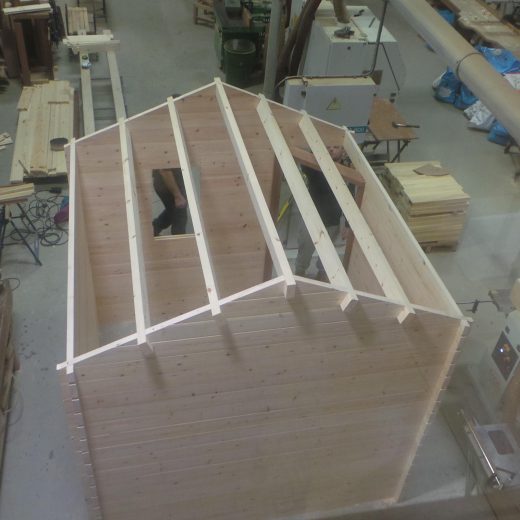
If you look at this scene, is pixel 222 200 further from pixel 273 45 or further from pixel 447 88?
pixel 447 88

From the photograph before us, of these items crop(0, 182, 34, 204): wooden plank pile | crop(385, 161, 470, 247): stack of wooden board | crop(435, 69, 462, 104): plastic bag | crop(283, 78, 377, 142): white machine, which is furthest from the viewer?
crop(435, 69, 462, 104): plastic bag

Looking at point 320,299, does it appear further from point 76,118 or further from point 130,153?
point 76,118

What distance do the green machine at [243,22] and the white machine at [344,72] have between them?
5.90 ft

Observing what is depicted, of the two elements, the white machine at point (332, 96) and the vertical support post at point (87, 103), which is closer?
the white machine at point (332, 96)

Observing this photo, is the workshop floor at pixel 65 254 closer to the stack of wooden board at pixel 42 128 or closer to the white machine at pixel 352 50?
the stack of wooden board at pixel 42 128

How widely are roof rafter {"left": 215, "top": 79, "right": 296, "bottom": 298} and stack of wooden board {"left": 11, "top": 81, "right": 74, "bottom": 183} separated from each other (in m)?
3.43

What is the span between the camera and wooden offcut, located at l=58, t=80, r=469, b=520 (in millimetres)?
2797

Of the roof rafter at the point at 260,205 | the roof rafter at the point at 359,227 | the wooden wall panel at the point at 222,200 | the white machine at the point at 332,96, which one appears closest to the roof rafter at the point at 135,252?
the wooden wall panel at the point at 222,200

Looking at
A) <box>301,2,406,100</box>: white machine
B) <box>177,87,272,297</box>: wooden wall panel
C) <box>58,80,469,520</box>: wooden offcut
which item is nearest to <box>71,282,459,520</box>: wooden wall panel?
<box>58,80,469,520</box>: wooden offcut

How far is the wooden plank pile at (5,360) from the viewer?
438cm

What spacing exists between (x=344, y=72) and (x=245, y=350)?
4.83 meters

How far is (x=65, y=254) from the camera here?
6.08 meters

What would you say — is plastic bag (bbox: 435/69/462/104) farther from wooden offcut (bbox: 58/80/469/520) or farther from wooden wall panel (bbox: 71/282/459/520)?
wooden wall panel (bbox: 71/282/459/520)

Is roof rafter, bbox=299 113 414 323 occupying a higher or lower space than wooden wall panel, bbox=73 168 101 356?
higher
